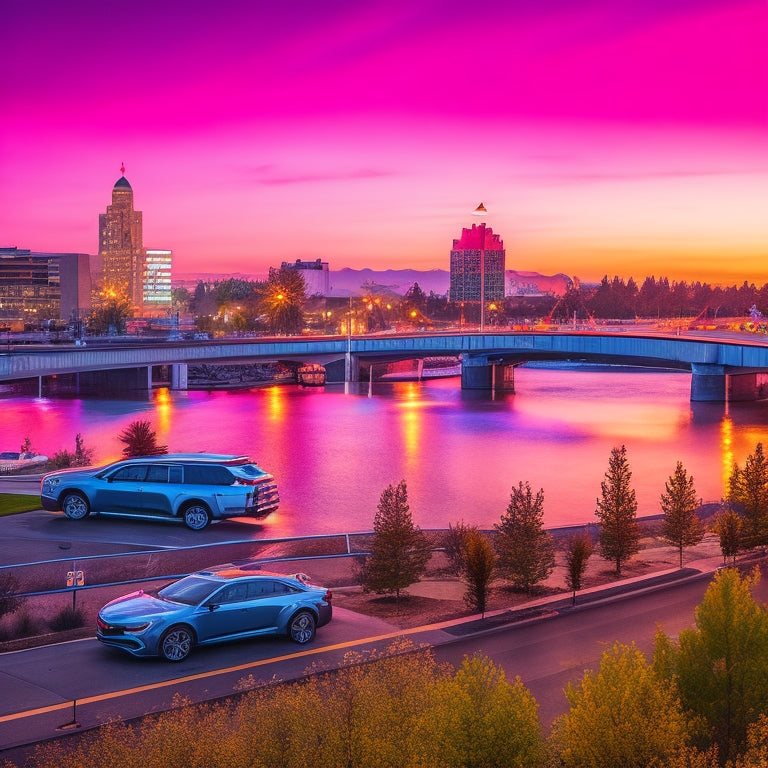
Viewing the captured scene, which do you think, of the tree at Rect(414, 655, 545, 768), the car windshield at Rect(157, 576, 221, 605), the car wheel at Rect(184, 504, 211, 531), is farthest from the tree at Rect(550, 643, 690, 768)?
the car wheel at Rect(184, 504, 211, 531)

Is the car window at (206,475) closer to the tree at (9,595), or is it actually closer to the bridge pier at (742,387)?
the tree at (9,595)

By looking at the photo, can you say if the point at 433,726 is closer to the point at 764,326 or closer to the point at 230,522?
the point at 230,522

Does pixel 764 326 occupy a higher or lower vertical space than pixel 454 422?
higher

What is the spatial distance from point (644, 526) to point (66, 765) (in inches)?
899

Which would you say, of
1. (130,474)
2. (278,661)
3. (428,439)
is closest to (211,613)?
(278,661)

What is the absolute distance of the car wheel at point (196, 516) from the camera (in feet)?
80.5

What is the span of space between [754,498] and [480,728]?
17462 mm

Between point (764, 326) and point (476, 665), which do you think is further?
point (764, 326)

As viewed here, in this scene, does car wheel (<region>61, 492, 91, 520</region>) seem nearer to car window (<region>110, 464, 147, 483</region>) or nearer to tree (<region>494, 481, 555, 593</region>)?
car window (<region>110, 464, 147, 483</region>)

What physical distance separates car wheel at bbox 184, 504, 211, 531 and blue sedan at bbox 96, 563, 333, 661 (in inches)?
361

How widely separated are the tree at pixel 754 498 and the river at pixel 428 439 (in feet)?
28.2

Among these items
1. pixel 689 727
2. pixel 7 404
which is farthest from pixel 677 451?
pixel 7 404

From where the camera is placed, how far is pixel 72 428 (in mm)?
63625

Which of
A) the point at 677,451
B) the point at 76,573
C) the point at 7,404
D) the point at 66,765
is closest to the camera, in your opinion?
the point at 66,765
